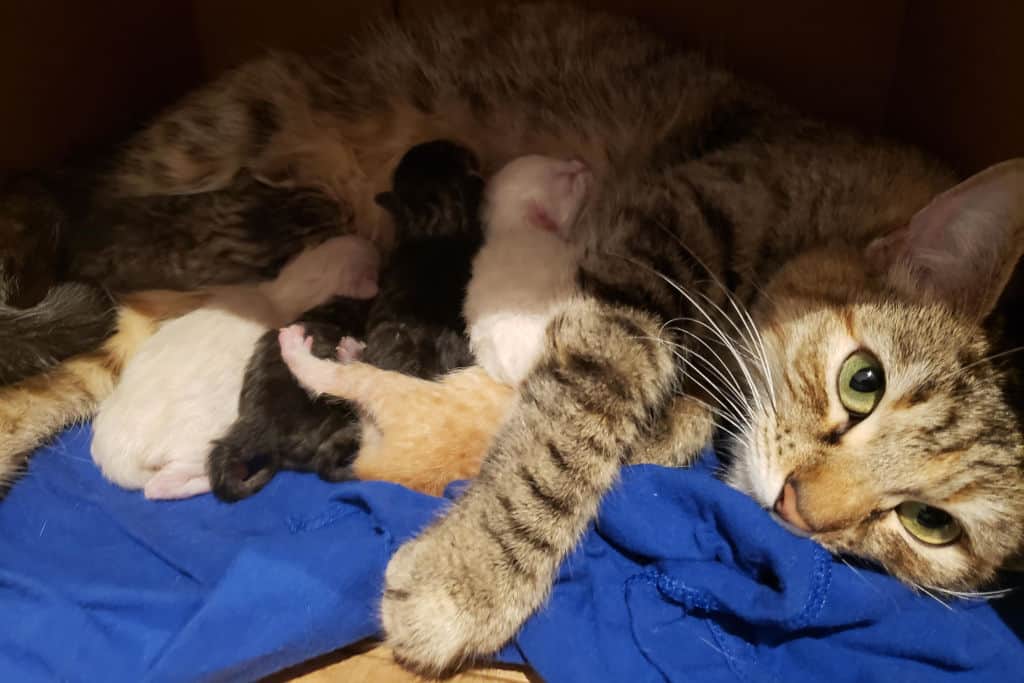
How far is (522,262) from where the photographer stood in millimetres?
1368

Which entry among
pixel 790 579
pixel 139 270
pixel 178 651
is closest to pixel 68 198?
pixel 139 270

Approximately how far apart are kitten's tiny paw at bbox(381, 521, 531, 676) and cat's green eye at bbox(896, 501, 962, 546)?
48cm

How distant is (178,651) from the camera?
104 centimetres

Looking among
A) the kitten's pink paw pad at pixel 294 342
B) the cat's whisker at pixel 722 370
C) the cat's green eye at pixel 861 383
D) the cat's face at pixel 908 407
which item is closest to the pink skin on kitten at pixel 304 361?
the kitten's pink paw pad at pixel 294 342

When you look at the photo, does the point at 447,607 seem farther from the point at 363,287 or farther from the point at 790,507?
the point at 363,287

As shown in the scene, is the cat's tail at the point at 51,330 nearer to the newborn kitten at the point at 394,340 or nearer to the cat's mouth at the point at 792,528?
the newborn kitten at the point at 394,340

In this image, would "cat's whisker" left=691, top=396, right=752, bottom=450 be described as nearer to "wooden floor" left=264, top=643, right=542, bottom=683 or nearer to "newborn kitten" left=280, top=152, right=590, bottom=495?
"newborn kitten" left=280, top=152, right=590, bottom=495

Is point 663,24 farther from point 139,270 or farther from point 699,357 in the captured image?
point 139,270

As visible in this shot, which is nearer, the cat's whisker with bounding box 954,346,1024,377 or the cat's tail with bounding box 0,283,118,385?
the cat's whisker with bounding box 954,346,1024,377

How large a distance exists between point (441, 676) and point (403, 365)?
1.56 ft

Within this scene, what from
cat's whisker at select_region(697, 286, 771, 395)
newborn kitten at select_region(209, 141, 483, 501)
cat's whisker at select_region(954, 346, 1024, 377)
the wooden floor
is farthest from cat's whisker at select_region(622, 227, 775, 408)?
the wooden floor

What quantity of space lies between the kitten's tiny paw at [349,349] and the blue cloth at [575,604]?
0.25 meters

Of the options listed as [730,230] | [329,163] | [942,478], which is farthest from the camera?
[329,163]

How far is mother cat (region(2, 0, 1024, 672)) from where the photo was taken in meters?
0.97
